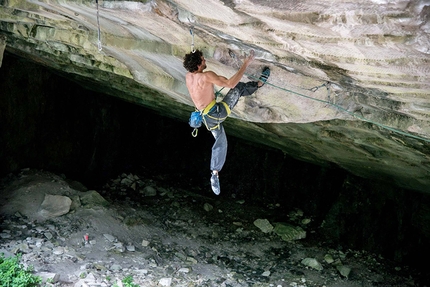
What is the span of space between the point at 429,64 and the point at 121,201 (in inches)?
307

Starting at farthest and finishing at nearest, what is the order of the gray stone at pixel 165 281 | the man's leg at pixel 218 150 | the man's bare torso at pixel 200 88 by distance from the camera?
the gray stone at pixel 165 281
the man's leg at pixel 218 150
the man's bare torso at pixel 200 88

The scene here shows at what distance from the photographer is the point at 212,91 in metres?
4.56

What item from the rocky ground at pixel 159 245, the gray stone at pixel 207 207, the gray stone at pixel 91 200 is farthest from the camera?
the gray stone at pixel 207 207

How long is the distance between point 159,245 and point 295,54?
4921 mm

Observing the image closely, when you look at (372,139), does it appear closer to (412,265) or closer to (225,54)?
(225,54)

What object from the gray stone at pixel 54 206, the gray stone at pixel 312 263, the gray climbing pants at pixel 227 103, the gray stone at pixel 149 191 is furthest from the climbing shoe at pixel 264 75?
the gray stone at pixel 149 191

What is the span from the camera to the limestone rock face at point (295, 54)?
2.89 metres

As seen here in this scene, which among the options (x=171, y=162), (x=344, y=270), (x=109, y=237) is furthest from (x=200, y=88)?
(x=171, y=162)

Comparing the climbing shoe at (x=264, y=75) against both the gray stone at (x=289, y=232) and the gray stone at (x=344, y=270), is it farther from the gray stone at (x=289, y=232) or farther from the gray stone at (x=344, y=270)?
the gray stone at (x=289, y=232)

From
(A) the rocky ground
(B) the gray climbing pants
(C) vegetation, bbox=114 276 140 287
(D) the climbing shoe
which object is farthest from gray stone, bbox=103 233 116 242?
(D) the climbing shoe

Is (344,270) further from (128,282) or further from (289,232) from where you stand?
(128,282)

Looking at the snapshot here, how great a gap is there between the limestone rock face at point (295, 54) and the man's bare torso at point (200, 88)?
34 cm

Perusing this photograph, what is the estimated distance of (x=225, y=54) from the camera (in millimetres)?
4551

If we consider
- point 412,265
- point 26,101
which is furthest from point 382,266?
point 26,101
